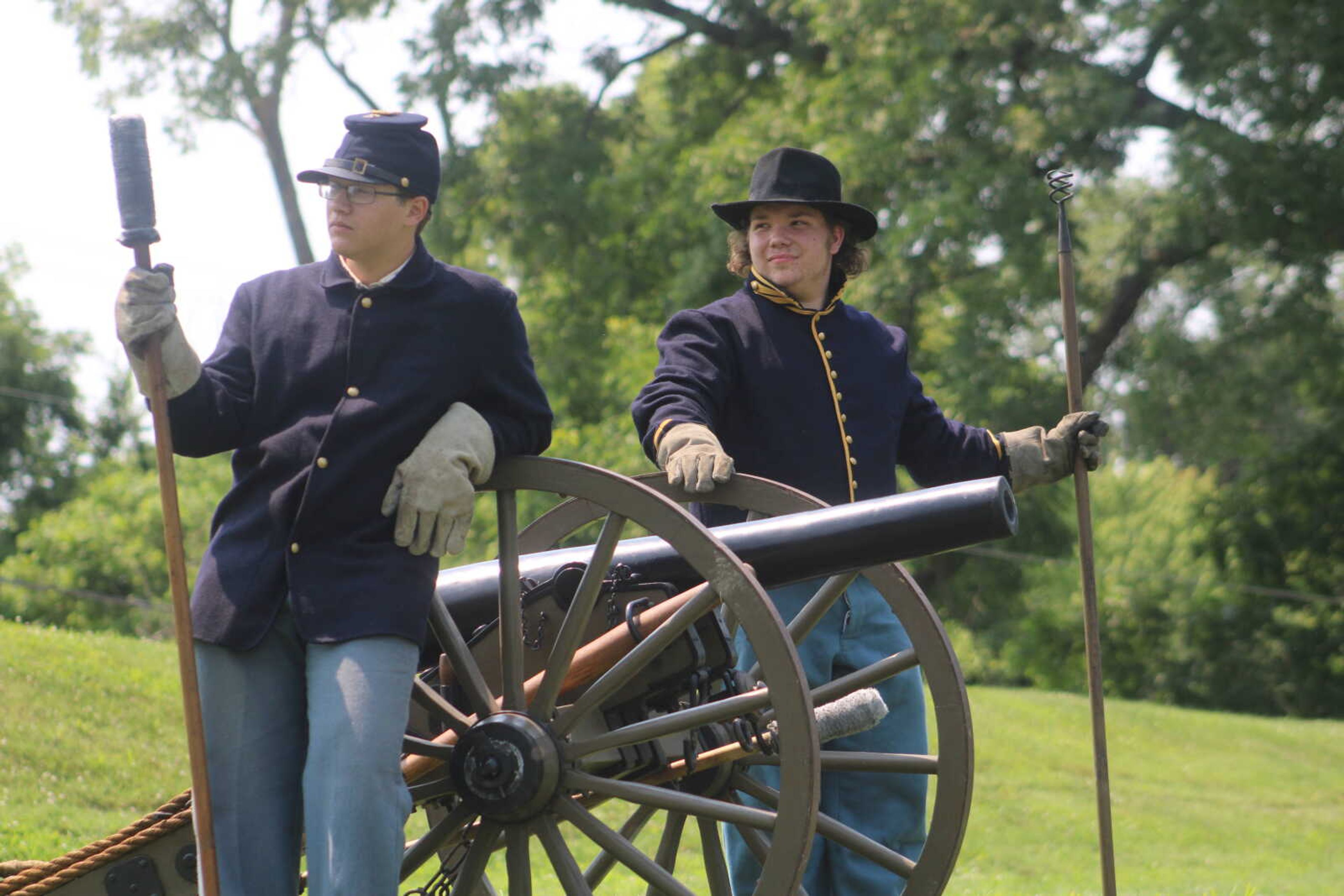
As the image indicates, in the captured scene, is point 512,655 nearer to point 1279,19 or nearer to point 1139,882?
point 1139,882

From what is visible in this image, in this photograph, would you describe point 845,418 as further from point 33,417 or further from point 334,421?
point 33,417

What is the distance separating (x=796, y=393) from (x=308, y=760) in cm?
166

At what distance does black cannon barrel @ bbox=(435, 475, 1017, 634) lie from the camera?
11.8ft

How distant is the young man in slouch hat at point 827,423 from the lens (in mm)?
4227

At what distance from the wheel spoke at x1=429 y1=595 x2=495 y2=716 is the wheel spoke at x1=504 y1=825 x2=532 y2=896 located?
24 cm

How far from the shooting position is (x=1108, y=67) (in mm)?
17156

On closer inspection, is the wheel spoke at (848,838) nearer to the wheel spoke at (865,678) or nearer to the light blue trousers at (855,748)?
the light blue trousers at (855,748)

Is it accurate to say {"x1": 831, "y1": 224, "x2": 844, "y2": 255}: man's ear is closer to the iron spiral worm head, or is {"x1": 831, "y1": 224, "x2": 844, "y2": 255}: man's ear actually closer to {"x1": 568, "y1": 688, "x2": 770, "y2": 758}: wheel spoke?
the iron spiral worm head

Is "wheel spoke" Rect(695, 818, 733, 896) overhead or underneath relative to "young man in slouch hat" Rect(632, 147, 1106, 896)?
underneath

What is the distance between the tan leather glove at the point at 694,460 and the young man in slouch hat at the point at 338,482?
0.39m

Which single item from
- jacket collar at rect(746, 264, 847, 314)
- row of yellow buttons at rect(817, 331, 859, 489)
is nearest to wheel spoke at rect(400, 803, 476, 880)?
row of yellow buttons at rect(817, 331, 859, 489)

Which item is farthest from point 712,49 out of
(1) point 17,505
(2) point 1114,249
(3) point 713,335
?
(1) point 17,505

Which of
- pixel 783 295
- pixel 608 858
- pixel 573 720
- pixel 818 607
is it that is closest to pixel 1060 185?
pixel 783 295

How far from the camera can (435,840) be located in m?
3.53
